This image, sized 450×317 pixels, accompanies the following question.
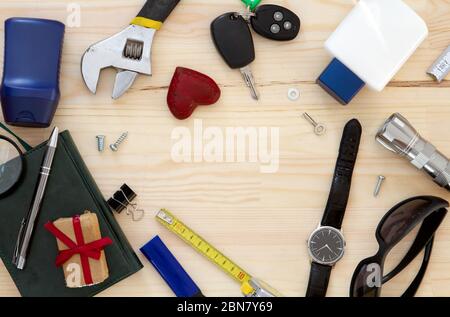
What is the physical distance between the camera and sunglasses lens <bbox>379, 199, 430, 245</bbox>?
1.09 meters

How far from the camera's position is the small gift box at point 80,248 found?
1.04 metres

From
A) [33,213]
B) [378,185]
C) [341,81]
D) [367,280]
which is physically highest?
[341,81]

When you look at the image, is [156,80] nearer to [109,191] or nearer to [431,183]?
[109,191]

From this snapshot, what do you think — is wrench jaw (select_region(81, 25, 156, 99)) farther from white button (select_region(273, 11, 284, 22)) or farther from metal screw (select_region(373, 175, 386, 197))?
metal screw (select_region(373, 175, 386, 197))

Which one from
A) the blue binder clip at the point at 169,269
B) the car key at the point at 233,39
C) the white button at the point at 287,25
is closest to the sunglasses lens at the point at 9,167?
the blue binder clip at the point at 169,269

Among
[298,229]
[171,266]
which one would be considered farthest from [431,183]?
[171,266]

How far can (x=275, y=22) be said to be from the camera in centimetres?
110

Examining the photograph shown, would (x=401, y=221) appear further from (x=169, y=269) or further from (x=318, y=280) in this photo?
(x=169, y=269)

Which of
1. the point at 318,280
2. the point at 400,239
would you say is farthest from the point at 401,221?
the point at 318,280

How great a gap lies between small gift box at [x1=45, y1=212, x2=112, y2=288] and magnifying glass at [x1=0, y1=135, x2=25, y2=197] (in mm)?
85

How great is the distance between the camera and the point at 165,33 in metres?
1.11

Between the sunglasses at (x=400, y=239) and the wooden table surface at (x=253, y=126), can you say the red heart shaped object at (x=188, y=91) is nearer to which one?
the wooden table surface at (x=253, y=126)

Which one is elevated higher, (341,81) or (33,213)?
(341,81)

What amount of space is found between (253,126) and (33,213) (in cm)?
37
